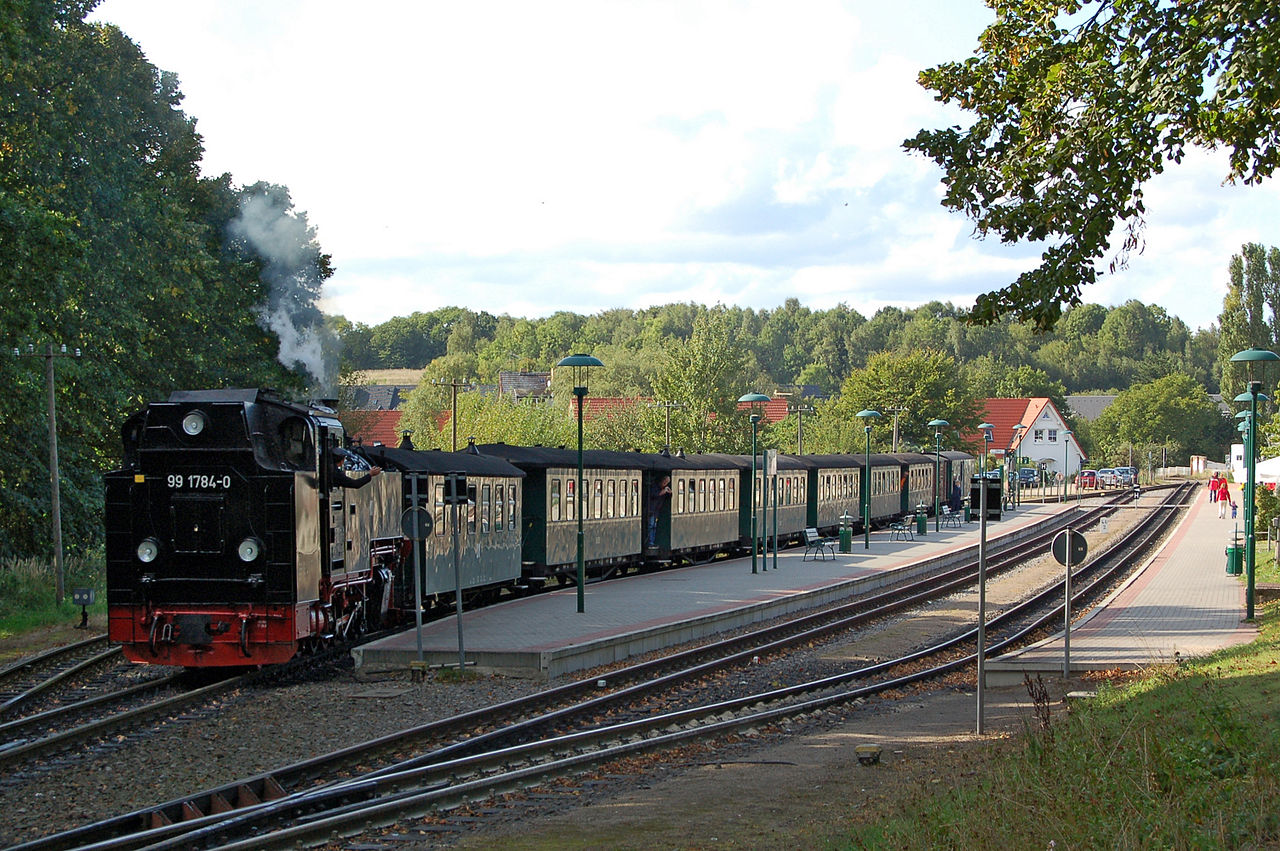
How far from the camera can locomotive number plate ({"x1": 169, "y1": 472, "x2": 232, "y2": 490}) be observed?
1499 cm

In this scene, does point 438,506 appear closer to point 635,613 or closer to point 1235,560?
point 635,613

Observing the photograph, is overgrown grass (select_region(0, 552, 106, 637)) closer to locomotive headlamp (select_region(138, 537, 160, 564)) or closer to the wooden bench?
locomotive headlamp (select_region(138, 537, 160, 564))

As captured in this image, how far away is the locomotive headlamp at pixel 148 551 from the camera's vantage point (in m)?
14.9

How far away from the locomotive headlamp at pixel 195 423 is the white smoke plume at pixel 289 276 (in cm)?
1193

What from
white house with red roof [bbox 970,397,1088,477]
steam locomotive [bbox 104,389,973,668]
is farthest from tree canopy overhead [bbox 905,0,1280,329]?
white house with red roof [bbox 970,397,1088,477]

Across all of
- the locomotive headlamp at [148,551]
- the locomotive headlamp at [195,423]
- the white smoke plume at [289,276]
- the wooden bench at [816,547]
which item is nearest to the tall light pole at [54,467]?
the white smoke plume at [289,276]

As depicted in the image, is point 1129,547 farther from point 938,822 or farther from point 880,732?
point 938,822

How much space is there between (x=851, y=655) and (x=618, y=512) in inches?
417

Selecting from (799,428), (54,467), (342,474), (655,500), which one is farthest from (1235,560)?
(799,428)

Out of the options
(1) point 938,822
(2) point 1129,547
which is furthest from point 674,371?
(1) point 938,822

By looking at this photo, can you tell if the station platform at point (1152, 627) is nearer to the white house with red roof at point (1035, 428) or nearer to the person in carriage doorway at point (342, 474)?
the person in carriage doorway at point (342, 474)

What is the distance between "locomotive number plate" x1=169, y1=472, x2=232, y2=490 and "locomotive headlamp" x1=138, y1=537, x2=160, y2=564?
72 cm

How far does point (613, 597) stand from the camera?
2525 centimetres

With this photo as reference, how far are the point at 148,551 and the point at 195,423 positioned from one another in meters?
1.63
